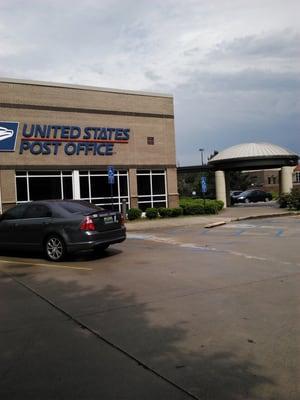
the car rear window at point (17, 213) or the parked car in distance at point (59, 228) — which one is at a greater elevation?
the car rear window at point (17, 213)

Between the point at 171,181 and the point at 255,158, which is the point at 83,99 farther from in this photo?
the point at 255,158

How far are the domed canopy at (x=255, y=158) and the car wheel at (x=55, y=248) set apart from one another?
27993 mm

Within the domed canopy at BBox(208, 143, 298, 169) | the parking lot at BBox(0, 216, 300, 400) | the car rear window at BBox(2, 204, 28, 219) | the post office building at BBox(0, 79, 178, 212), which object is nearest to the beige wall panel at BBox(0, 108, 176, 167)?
the post office building at BBox(0, 79, 178, 212)

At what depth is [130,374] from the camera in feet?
15.2

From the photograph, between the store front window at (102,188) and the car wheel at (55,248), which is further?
the store front window at (102,188)

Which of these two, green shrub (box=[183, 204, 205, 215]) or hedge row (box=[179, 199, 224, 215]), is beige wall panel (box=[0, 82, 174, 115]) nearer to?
hedge row (box=[179, 199, 224, 215])

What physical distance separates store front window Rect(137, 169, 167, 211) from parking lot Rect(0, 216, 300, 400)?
2024 centimetres

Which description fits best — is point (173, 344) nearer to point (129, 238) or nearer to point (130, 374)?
point (130, 374)

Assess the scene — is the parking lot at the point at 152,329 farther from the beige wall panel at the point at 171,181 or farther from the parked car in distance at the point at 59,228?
the beige wall panel at the point at 171,181

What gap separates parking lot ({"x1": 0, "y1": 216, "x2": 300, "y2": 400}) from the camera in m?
4.42

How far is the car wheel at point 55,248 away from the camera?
39.1 feet

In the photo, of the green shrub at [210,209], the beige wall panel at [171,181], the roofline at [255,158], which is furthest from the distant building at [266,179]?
the green shrub at [210,209]

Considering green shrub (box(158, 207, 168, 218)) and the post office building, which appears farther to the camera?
green shrub (box(158, 207, 168, 218))

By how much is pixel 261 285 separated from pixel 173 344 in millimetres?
3402
